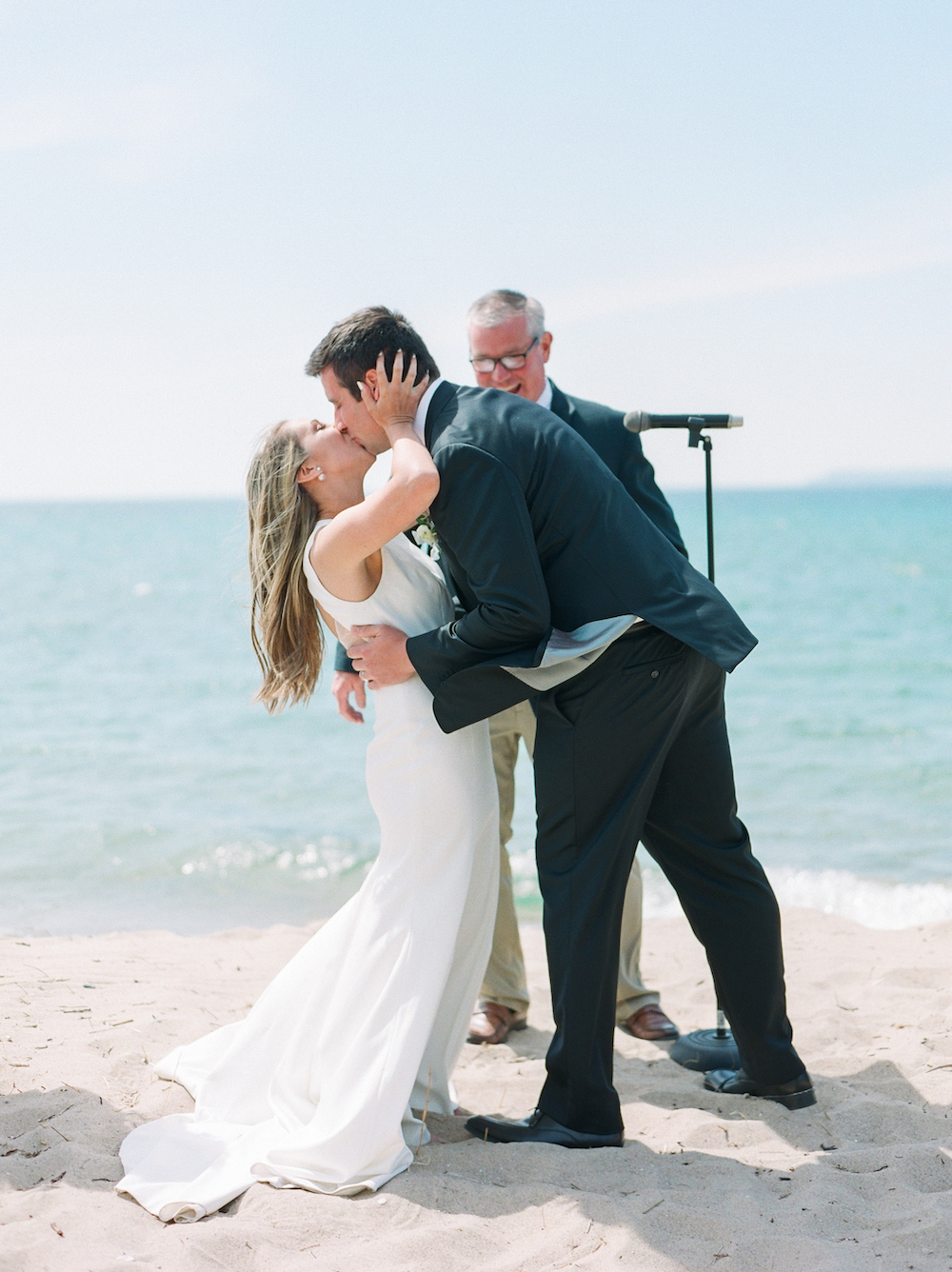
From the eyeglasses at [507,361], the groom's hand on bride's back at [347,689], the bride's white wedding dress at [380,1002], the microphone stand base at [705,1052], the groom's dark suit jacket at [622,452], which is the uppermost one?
the eyeglasses at [507,361]

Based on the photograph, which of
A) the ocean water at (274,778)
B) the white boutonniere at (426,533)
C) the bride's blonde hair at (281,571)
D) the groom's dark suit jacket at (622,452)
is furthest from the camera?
the ocean water at (274,778)

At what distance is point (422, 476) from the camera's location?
2.62 meters

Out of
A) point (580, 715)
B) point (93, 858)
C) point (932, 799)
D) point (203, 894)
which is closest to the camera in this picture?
point (580, 715)

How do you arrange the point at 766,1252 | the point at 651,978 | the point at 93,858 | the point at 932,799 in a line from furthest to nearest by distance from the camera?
the point at 932,799 → the point at 93,858 → the point at 651,978 → the point at 766,1252

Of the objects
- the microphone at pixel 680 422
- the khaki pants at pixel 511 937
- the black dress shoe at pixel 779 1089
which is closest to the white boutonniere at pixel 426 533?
the microphone at pixel 680 422

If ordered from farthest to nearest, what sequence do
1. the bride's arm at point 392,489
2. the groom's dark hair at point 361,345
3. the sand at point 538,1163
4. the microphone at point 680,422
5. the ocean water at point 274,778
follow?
the ocean water at point 274,778, the microphone at point 680,422, the groom's dark hair at point 361,345, the bride's arm at point 392,489, the sand at point 538,1163

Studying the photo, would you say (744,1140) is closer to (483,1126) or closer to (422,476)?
(483,1126)

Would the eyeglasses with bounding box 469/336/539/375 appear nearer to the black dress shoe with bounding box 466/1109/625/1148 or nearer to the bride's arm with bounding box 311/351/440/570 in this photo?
→ the bride's arm with bounding box 311/351/440/570

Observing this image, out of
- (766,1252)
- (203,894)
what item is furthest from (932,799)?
(766,1252)

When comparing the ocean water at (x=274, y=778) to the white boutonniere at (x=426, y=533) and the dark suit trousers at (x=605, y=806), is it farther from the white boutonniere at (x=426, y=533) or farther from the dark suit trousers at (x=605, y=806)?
the dark suit trousers at (x=605, y=806)

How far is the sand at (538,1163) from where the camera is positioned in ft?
7.61

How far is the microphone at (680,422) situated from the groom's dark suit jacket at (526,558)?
642 millimetres

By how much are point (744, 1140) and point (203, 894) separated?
14.0ft

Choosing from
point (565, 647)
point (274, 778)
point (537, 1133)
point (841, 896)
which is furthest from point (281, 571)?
point (274, 778)
